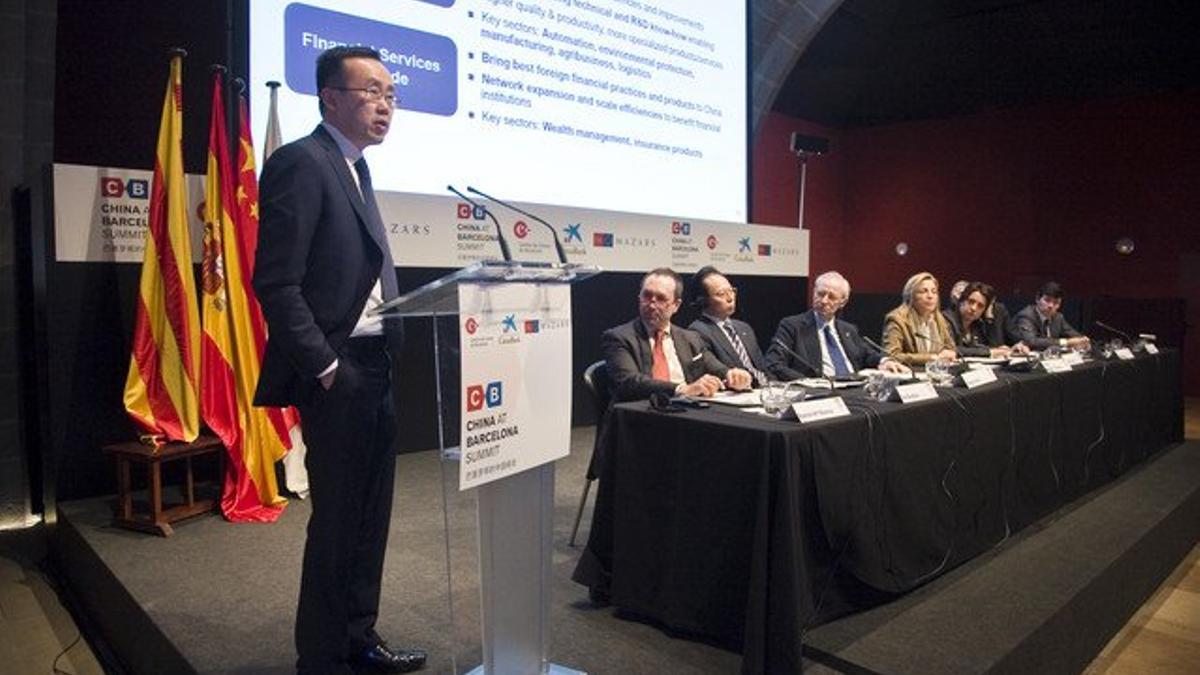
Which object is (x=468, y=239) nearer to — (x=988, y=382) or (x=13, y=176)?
(x=13, y=176)

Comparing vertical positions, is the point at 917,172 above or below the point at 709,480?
above

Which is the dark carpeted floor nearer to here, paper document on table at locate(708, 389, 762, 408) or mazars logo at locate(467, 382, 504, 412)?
mazars logo at locate(467, 382, 504, 412)

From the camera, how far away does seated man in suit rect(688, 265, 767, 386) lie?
3141 mm

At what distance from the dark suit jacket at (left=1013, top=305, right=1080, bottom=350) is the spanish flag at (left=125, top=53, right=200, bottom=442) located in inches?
188

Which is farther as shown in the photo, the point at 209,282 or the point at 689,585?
the point at 209,282

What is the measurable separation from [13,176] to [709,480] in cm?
309

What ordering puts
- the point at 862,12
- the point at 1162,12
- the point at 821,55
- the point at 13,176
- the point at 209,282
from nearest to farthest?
the point at 209,282 → the point at 13,176 → the point at 1162,12 → the point at 862,12 → the point at 821,55

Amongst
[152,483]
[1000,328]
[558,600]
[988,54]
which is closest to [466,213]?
[152,483]

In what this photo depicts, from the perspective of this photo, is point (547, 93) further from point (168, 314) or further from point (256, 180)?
point (168, 314)

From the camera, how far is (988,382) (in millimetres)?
2816

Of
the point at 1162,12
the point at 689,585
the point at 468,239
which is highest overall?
the point at 1162,12

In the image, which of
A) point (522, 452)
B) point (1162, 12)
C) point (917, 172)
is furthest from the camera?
point (917, 172)

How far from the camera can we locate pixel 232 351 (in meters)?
3.05

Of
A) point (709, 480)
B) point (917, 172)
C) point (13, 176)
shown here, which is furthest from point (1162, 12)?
point (13, 176)
